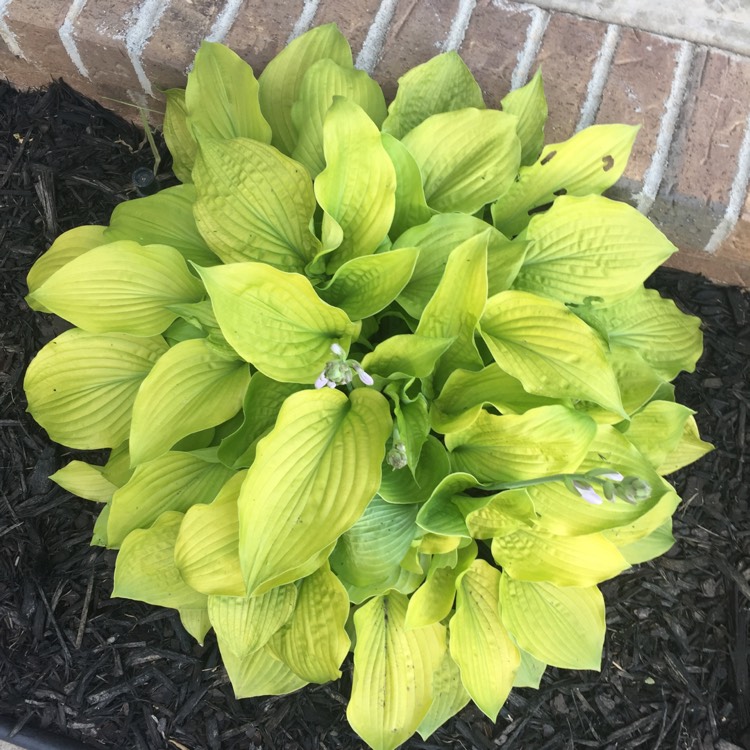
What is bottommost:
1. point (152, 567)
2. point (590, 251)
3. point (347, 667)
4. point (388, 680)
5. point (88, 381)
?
point (347, 667)

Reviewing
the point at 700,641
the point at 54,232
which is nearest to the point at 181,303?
the point at 54,232

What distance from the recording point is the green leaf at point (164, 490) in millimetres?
1130

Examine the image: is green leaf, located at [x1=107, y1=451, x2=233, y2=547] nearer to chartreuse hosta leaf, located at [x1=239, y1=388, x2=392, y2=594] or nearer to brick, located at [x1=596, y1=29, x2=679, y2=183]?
chartreuse hosta leaf, located at [x1=239, y1=388, x2=392, y2=594]

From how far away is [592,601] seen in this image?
3.78ft

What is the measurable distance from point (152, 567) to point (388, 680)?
Answer: 0.43 m

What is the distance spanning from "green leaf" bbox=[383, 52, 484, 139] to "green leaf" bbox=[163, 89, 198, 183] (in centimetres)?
38

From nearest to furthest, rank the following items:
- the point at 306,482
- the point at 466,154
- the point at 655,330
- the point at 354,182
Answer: the point at 306,482, the point at 354,182, the point at 466,154, the point at 655,330

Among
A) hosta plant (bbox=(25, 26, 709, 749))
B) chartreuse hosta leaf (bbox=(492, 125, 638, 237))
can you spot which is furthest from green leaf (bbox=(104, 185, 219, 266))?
chartreuse hosta leaf (bbox=(492, 125, 638, 237))

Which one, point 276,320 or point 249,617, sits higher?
point 276,320

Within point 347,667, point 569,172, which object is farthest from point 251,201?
point 347,667

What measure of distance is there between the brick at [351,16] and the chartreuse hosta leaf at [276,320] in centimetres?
62

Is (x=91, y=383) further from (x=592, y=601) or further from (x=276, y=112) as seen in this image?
(x=592, y=601)

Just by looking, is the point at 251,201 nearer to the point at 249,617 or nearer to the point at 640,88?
the point at 249,617

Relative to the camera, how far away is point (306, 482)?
36.1 inches
